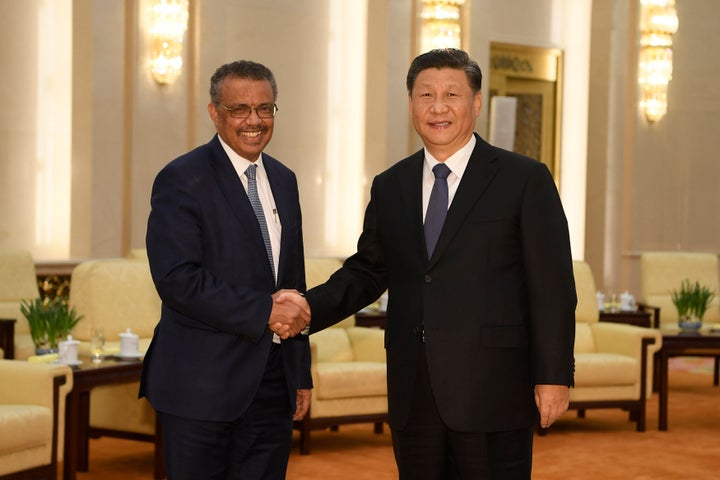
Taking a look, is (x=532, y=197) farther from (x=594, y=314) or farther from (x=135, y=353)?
(x=594, y=314)

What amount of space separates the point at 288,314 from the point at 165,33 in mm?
5904

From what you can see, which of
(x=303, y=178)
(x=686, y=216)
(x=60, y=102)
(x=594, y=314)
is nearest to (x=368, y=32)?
(x=303, y=178)

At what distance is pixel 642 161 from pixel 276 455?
946 centimetres

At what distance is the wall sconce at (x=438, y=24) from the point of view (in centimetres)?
1038

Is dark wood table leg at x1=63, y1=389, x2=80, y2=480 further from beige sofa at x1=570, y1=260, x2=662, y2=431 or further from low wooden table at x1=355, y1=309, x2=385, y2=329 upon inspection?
beige sofa at x1=570, y1=260, x2=662, y2=431

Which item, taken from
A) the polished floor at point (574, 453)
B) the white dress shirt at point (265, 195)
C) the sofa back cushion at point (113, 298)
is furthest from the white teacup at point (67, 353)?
the white dress shirt at point (265, 195)

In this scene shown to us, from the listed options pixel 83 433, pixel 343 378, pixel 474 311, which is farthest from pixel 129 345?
pixel 474 311

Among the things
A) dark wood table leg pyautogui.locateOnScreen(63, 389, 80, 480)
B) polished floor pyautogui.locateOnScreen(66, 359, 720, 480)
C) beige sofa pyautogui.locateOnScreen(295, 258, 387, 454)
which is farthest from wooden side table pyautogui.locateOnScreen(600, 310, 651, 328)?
dark wood table leg pyautogui.locateOnScreen(63, 389, 80, 480)

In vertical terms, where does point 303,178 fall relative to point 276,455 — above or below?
above

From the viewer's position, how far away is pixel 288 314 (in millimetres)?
3088

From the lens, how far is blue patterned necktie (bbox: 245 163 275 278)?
3180mm

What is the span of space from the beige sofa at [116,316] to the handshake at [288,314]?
→ 3050 millimetres

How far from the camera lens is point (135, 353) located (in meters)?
5.75

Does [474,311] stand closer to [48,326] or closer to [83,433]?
[48,326]
